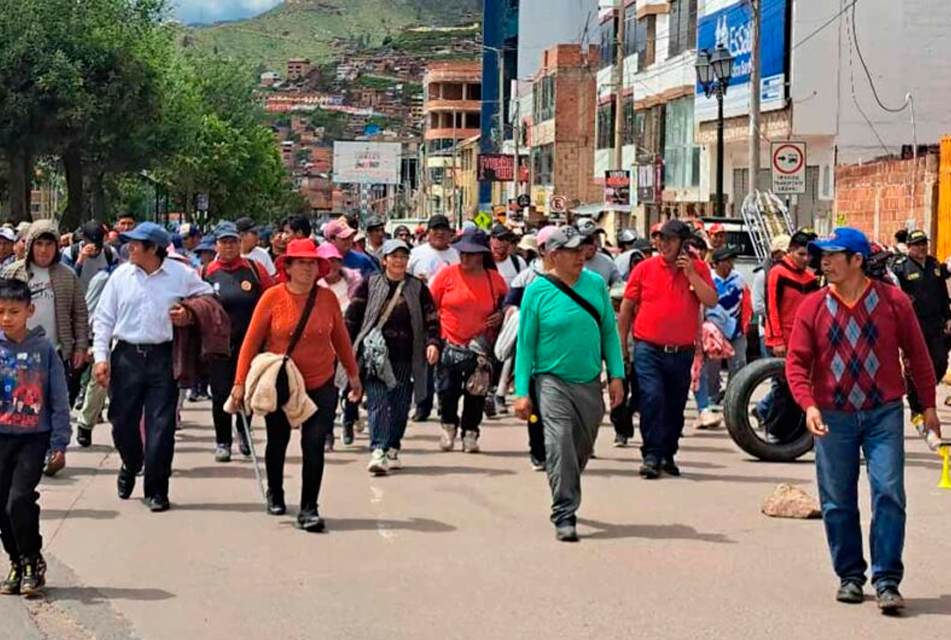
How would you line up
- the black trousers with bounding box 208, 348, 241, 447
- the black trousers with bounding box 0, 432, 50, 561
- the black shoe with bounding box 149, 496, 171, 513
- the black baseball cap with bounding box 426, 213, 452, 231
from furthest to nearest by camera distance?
the black baseball cap with bounding box 426, 213, 452, 231 → the black trousers with bounding box 208, 348, 241, 447 → the black shoe with bounding box 149, 496, 171, 513 → the black trousers with bounding box 0, 432, 50, 561

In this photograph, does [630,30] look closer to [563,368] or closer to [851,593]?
[563,368]

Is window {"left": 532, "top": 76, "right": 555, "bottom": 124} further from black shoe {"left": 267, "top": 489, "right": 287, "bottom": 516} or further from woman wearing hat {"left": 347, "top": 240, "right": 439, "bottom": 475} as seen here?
black shoe {"left": 267, "top": 489, "right": 287, "bottom": 516}

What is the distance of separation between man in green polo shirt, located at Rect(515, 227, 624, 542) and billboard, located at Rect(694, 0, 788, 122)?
26.5m

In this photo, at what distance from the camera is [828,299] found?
25.3 ft

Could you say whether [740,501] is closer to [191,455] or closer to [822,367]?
[822,367]

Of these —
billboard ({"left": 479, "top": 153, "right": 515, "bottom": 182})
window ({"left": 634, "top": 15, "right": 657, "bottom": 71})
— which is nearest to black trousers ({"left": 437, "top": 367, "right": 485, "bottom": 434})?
window ({"left": 634, "top": 15, "right": 657, "bottom": 71})

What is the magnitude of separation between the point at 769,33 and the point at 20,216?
2004 centimetres

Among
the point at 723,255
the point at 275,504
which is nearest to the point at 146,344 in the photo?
the point at 275,504

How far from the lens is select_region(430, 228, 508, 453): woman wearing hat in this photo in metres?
12.9

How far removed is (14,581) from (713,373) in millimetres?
8838

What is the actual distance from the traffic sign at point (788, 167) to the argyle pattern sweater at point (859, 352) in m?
16.6

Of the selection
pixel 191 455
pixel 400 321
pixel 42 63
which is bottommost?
pixel 191 455

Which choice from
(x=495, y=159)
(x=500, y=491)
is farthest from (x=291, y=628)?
(x=495, y=159)

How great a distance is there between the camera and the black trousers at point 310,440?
960 centimetres
